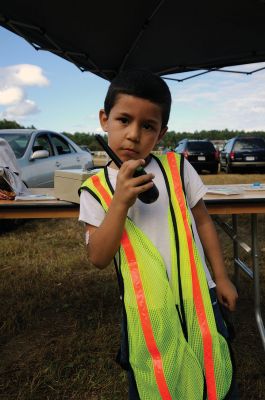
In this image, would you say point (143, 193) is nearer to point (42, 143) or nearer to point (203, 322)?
point (203, 322)

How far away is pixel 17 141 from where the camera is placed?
645cm

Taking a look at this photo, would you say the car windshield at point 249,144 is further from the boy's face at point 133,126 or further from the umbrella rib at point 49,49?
the boy's face at point 133,126

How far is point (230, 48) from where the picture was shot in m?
6.24

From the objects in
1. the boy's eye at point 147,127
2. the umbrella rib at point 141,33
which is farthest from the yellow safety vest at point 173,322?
the umbrella rib at point 141,33

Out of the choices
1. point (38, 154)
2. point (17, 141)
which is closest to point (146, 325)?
point (38, 154)

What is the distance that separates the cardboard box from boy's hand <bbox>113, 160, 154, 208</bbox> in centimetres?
106

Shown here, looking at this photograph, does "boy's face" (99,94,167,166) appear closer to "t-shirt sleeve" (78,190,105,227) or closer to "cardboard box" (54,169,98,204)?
"t-shirt sleeve" (78,190,105,227)

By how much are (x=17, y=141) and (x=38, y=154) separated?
61 centimetres

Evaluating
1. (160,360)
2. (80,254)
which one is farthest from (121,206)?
(80,254)

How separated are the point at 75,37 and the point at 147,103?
17.4ft

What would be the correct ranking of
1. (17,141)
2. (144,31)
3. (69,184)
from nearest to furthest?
(69,184) < (144,31) < (17,141)

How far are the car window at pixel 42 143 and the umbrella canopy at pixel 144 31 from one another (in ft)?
4.97

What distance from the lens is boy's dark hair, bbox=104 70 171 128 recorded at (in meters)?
1.16

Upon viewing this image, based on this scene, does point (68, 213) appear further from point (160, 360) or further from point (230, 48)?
point (230, 48)
